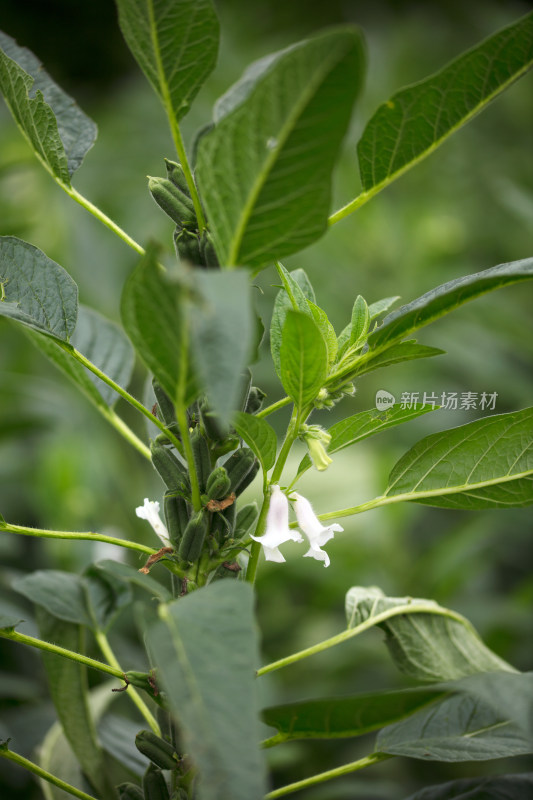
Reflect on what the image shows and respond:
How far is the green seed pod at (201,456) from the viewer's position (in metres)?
0.45

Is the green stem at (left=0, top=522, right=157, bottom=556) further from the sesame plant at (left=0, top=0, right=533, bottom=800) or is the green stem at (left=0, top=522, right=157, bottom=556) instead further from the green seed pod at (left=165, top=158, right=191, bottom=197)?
the green seed pod at (left=165, top=158, right=191, bottom=197)

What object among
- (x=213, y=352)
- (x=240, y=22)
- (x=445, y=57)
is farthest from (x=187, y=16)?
(x=240, y=22)

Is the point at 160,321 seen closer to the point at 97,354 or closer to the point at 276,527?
the point at 276,527

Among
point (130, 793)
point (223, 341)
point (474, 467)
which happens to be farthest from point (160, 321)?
point (130, 793)

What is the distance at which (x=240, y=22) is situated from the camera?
8.11 ft

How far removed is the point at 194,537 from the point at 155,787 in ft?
0.59

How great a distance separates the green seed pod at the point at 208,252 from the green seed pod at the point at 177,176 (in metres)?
0.05

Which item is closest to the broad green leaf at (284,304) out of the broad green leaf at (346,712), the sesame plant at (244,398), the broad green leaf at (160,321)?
the sesame plant at (244,398)

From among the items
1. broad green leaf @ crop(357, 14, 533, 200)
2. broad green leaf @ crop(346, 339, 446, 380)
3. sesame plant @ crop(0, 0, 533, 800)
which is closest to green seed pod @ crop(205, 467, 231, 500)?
sesame plant @ crop(0, 0, 533, 800)

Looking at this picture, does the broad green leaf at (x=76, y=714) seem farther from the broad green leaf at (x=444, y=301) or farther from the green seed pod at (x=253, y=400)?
the broad green leaf at (x=444, y=301)

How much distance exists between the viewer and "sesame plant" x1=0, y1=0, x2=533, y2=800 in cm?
29

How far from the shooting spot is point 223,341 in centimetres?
27

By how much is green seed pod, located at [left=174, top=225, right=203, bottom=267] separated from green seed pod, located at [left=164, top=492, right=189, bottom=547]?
0.52ft

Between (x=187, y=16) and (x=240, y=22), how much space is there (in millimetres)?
2380
